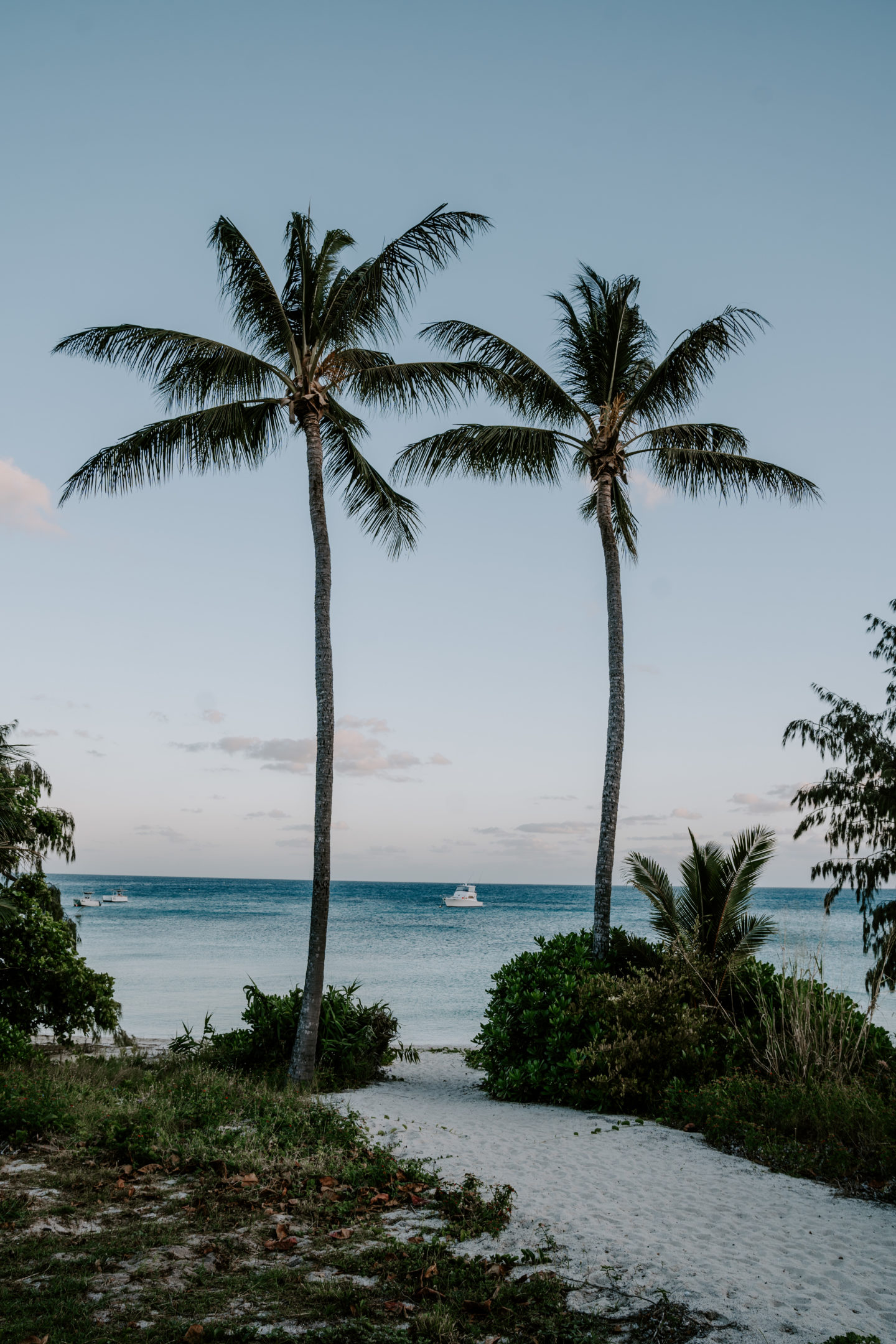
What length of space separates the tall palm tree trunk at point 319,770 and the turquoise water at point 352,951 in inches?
204

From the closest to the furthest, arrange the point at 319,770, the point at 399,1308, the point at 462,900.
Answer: the point at 399,1308 → the point at 319,770 → the point at 462,900

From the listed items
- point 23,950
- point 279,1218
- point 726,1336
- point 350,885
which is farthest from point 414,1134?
point 350,885

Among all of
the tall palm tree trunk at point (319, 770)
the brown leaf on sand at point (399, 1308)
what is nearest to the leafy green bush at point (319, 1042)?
the tall palm tree trunk at point (319, 770)

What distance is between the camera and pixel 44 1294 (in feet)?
14.1

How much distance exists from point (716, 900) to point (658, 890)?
0.69m

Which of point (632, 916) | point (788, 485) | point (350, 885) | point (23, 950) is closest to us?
point (23, 950)

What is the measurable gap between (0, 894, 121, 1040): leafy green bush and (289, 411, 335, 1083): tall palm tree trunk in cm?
280

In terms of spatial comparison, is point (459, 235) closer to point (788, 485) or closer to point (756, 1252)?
point (788, 485)

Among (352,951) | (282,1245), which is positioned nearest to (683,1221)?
(282,1245)

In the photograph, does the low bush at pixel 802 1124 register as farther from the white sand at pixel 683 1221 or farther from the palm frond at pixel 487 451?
the palm frond at pixel 487 451

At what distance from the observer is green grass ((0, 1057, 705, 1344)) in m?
4.04

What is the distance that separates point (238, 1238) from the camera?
5125 millimetres

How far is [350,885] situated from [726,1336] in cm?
15774

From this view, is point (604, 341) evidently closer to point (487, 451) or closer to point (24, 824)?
point (487, 451)
